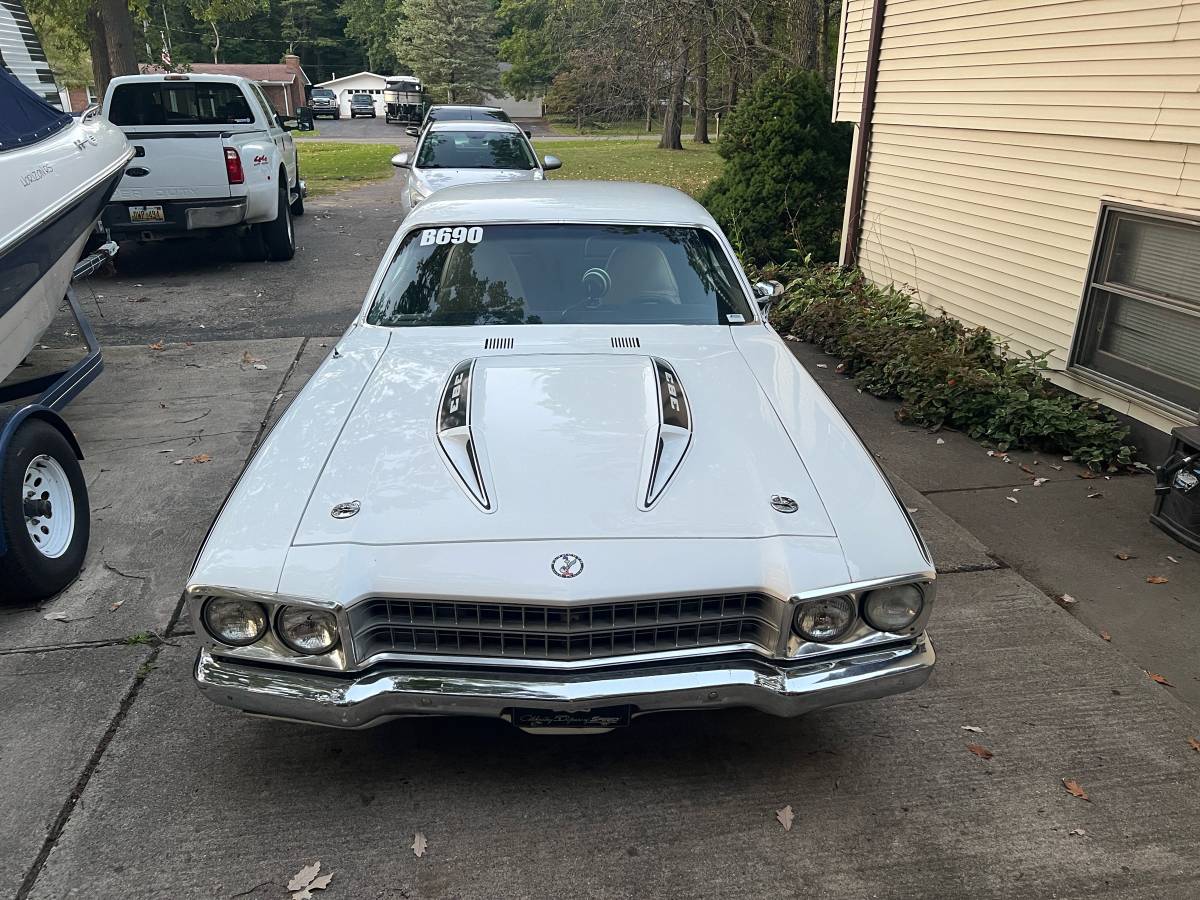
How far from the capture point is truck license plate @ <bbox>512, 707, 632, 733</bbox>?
8.66ft

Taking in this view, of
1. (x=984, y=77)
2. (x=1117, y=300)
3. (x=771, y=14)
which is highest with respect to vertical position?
(x=771, y=14)

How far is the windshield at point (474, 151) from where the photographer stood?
11.7 meters

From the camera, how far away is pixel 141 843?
278cm

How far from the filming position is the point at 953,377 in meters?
6.60

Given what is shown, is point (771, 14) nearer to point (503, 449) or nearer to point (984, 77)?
point (984, 77)

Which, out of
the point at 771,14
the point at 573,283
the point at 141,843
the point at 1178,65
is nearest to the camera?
the point at 141,843

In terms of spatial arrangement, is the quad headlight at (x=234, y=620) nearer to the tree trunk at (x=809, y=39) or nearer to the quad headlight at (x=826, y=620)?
the quad headlight at (x=826, y=620)

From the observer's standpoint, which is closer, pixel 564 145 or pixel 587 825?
pixel 587 825

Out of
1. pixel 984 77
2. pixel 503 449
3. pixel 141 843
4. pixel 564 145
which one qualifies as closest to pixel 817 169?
pixel 984 77

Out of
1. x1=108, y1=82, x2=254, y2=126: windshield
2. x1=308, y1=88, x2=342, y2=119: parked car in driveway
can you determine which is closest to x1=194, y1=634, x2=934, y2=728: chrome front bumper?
x1=108, y1=82, x2=254, y2=126: windshield

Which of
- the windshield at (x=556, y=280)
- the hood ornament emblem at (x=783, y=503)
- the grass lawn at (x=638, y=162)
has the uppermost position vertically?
the windshield at (x=556, y=280)

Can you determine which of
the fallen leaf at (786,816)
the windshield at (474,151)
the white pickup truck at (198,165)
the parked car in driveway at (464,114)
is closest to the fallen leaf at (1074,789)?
the fallen leaf at (786,816)

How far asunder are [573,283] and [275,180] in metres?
7.79

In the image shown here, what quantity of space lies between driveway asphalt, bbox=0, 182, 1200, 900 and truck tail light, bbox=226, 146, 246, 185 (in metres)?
6.80
